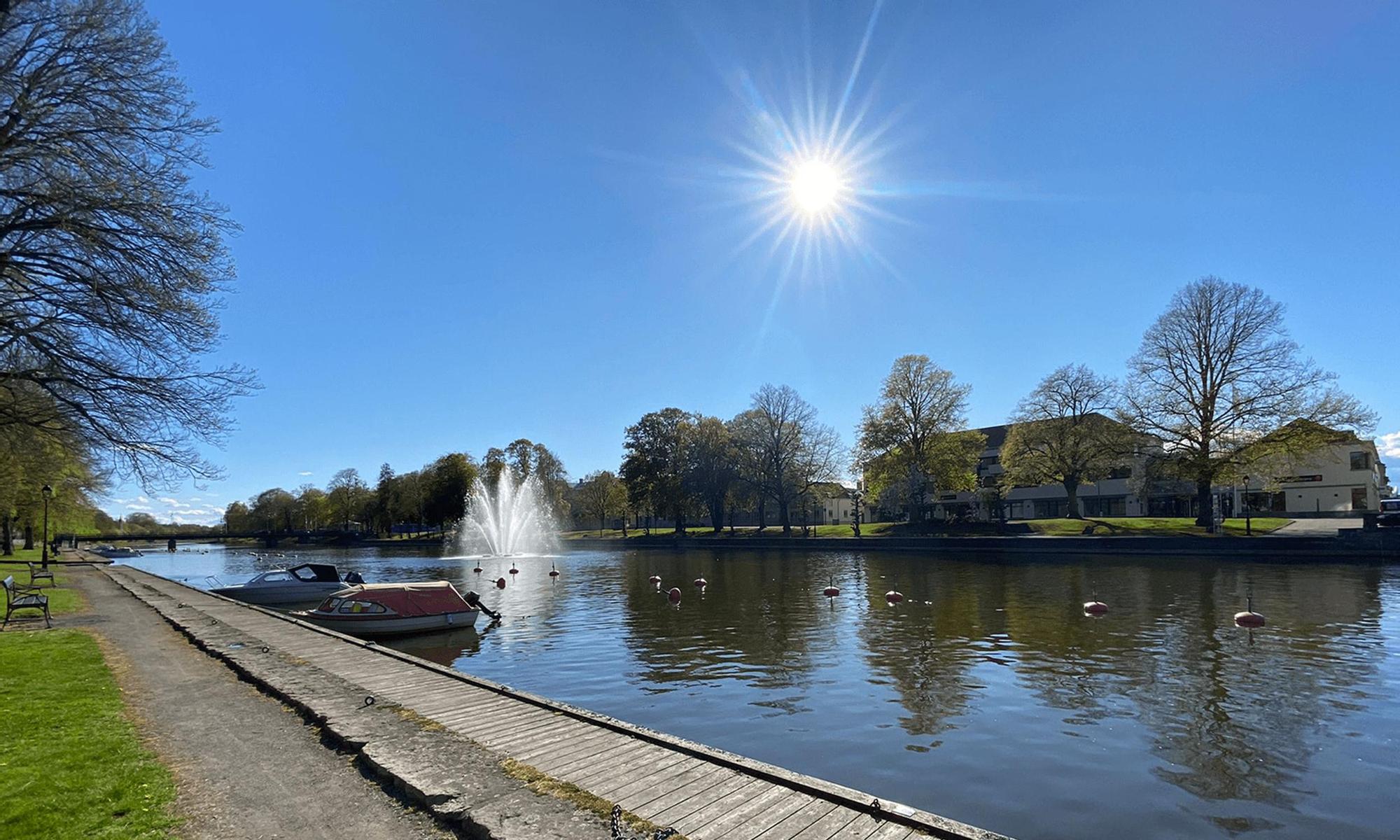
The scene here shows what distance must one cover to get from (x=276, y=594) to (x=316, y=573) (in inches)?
102

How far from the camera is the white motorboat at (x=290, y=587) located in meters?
34.1

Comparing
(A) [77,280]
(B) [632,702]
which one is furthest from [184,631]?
(B) [632,702]

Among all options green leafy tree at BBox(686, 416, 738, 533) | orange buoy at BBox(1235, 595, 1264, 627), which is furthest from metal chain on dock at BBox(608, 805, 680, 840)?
green leafy tree at BBox(686, 416, 738, 533)

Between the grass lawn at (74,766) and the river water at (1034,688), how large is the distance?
24.7 ft

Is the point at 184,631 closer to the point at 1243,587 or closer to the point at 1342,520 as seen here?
the point at 1243,587

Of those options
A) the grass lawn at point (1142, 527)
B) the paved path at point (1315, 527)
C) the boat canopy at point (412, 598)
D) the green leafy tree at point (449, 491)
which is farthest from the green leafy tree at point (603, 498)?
the boat canopy at point (412, 598)

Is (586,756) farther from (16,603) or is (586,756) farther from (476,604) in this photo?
(16,603)

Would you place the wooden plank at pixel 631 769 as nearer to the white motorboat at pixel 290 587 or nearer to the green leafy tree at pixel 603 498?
the white motorboat at pixel 290 587

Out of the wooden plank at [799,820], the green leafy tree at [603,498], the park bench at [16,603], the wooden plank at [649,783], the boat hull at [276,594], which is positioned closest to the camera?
the wooden plank at [799,820]

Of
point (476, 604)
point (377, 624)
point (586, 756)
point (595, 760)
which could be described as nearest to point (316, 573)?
point (476, 604)

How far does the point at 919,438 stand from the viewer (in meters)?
71.9

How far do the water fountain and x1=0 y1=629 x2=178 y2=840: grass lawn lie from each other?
69.8 metres

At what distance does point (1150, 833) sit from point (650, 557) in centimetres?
5837

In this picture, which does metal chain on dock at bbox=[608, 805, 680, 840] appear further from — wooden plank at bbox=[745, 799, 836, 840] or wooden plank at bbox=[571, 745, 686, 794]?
wooden plank at bbox=[571, 745, 686, 794]
